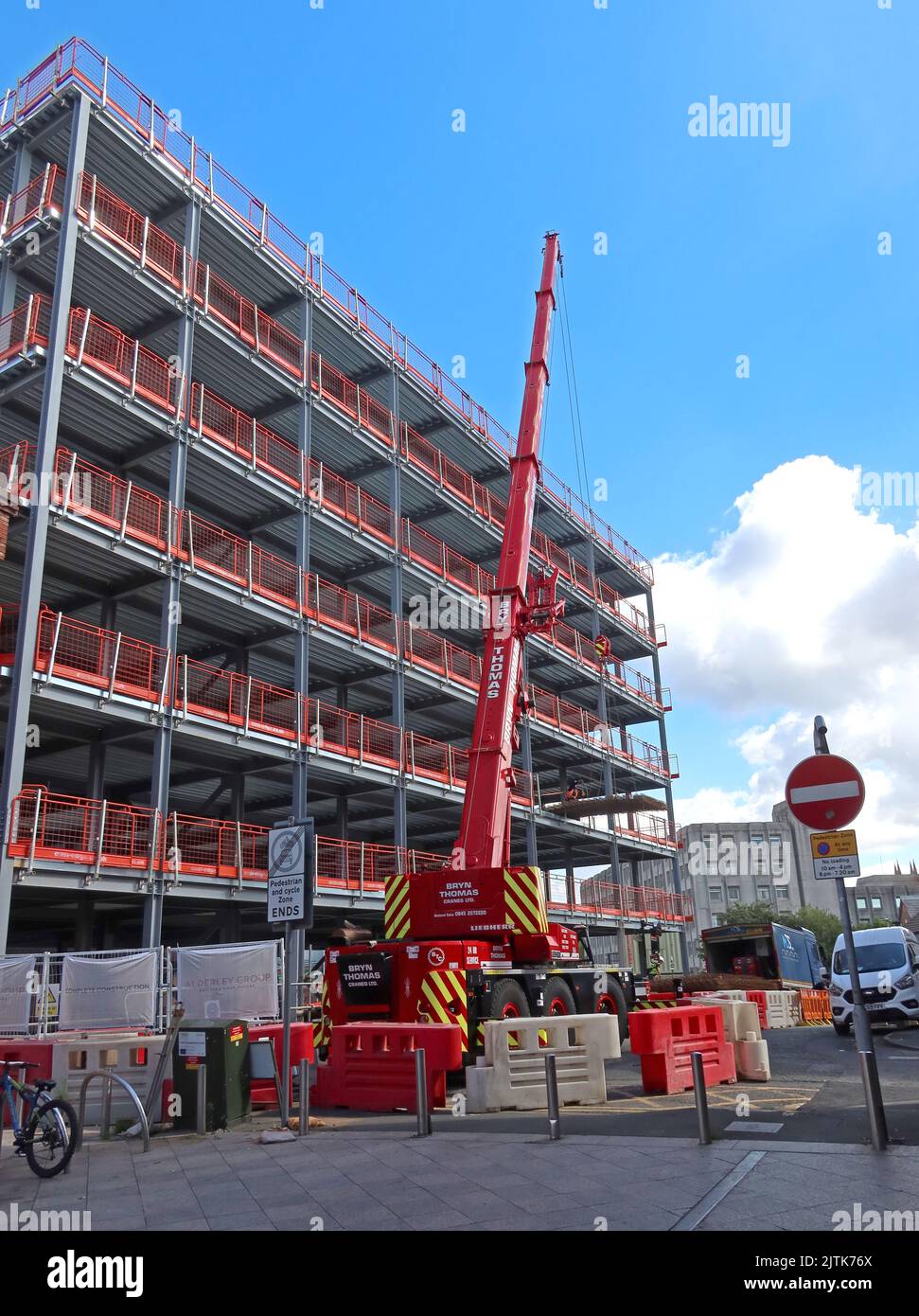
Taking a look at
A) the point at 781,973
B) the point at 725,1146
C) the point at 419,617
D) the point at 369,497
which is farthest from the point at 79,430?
the point at 781,973

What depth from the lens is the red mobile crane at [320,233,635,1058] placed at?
38.9ft

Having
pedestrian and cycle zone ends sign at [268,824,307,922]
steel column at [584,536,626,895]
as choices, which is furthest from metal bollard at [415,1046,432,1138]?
steel column at [584,536,626,895]

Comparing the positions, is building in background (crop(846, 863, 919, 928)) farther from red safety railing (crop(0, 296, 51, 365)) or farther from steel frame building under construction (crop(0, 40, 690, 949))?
red safety railing (crop(0, 296, 51, 365))

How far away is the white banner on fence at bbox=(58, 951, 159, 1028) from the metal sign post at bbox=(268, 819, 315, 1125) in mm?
4739

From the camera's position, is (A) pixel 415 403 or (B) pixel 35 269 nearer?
(B) pixel 35 269

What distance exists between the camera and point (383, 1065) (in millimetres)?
10367

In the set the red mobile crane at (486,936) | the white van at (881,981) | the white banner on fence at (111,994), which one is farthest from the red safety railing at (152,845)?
the white van at (881,981)

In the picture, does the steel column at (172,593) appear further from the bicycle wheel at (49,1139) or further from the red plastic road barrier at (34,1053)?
the bicycle wheel at (49,1139)

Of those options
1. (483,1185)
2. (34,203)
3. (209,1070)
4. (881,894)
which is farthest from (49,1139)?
(881,894)

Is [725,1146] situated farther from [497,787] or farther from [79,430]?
[79,430]

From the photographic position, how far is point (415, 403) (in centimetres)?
2912

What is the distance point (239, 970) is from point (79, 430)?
473 inches

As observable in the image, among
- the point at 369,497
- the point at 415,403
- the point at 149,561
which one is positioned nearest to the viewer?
the point at 149,561

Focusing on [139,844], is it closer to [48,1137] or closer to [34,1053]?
[34,1053]
